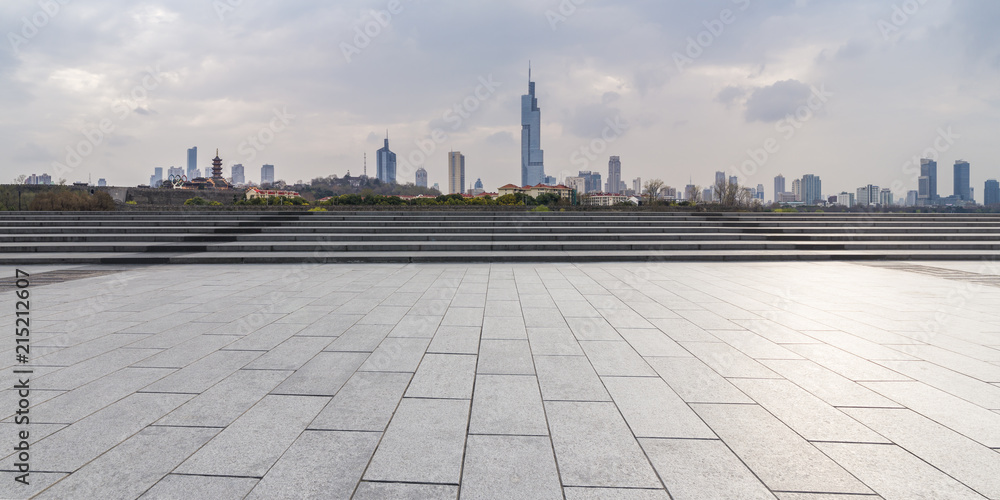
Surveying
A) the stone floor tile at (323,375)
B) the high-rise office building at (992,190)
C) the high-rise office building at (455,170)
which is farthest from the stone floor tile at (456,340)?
the high-rise office building at (455,170)

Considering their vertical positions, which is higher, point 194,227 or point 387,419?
point 194,227

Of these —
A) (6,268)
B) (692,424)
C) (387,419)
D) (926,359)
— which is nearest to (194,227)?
(6,268)

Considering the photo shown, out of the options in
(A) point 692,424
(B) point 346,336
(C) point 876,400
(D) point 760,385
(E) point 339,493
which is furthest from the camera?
(B) point 346,336

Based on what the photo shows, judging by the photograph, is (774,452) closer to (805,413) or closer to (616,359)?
(805,413)

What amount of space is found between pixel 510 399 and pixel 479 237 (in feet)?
38.7

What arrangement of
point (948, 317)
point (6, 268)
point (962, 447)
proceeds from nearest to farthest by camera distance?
point (962, 447)
point (948, 317)
point (6, 268)

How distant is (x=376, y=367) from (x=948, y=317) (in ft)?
25.9

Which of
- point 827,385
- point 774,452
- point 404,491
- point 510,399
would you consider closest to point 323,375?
point 510,399

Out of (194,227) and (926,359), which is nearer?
(926,359)

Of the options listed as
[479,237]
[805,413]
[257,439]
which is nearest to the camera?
[257,439]

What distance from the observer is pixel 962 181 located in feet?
199

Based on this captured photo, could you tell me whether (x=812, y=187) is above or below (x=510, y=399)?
above

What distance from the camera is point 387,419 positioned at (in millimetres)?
3252

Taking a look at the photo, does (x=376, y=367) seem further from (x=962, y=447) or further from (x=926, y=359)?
(x=926, y=359)
